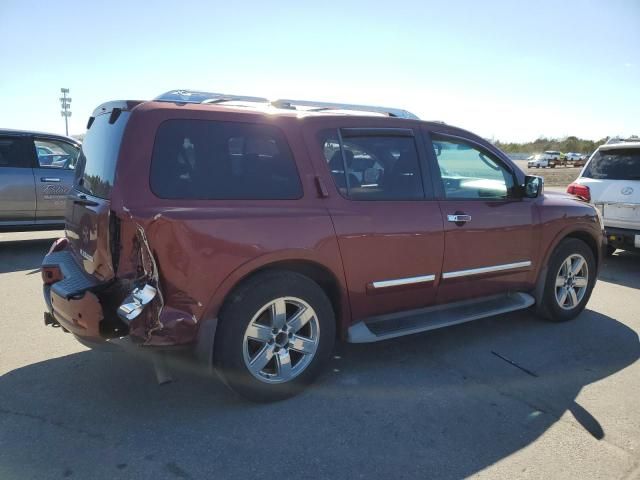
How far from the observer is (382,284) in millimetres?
3660

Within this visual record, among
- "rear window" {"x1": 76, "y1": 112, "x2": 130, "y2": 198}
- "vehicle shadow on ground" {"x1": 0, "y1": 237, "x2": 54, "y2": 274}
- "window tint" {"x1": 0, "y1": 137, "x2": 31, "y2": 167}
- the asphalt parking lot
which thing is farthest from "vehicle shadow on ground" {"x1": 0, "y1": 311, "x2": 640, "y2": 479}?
"window tint" {"x1": 0, "y1": 137, "x2": 31, "y2": 167}

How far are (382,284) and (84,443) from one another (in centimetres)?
207

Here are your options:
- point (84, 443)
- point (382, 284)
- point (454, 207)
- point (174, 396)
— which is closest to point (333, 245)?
point (382, 284)

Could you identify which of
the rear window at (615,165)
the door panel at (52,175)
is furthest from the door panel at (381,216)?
the door panel at (52,175)

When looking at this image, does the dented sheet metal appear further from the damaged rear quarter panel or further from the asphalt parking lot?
the asphalt parking lot

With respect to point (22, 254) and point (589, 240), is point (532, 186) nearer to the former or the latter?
point (589, 240)

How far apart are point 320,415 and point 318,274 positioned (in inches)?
34.9

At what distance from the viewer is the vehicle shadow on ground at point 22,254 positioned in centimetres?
697

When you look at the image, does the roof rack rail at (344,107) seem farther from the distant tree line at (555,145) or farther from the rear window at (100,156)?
the distant tree line at (555,145)

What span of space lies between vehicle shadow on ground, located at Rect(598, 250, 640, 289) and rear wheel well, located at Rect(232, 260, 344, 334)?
4719 millimetres

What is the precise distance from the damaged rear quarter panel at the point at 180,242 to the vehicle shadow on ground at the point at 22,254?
4843 mm

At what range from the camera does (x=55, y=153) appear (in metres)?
8.26

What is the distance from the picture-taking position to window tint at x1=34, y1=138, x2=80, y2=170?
8.08 metres

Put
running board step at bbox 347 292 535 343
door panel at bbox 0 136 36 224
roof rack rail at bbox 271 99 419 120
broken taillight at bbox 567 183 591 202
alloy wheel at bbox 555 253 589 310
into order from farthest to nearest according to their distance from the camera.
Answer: door panel at bbox 0 136 36 224
broken taillight at bbox 567 183 591 202
alloy wheel at bbox 555 253 589 310
roof rack rail at bbox 271 99 419 120
running board step at bbox 347 292 535 343
